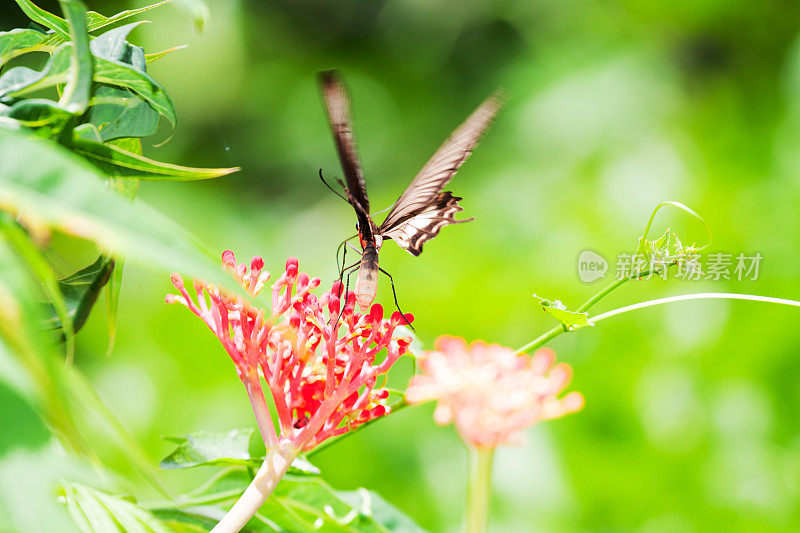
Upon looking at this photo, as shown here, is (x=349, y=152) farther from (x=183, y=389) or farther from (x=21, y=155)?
(x=183, y=389)

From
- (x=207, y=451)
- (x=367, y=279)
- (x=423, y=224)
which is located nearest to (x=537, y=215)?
(x=423, y=224)

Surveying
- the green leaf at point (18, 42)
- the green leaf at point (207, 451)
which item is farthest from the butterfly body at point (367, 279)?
the green leaf at point (18, 42)

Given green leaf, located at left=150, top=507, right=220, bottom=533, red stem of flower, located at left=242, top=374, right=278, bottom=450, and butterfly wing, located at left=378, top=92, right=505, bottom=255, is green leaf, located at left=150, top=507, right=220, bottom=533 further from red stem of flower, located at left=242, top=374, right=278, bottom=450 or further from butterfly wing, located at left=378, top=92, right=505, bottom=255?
butterfly wing, located at left=378, top=92, right=505, bottom=255

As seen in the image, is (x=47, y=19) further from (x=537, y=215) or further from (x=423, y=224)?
(x=537, y=215)

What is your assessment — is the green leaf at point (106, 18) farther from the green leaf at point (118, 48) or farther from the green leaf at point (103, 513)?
the green leaf at point (103, 513)

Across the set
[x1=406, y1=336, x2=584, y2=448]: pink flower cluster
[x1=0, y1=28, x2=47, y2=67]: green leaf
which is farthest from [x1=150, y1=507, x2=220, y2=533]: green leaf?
[x1=0, y1=28, x2=47, y2=67]: green leaf

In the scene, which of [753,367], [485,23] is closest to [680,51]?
[485,23]
